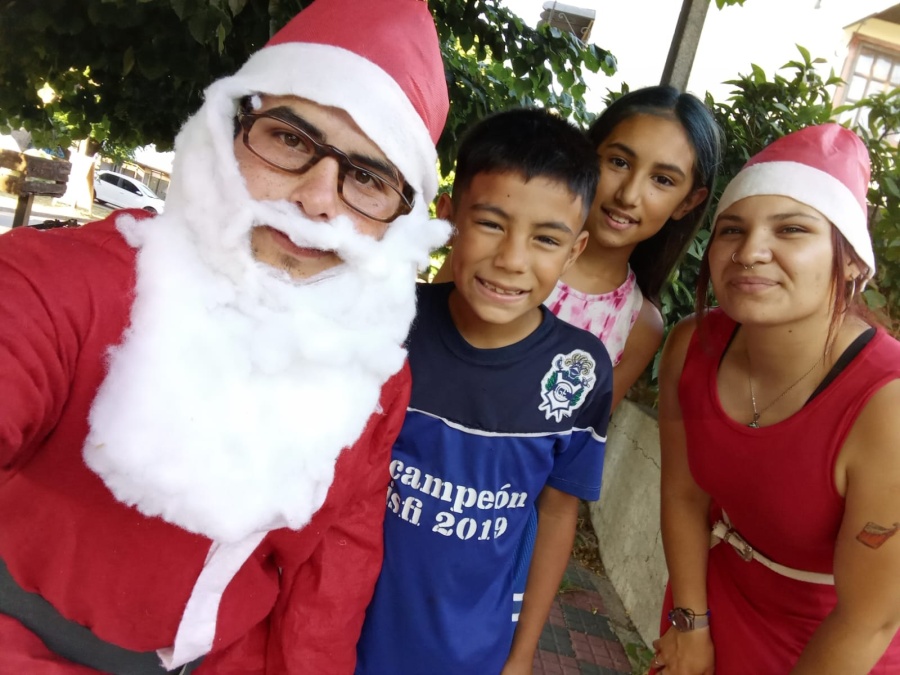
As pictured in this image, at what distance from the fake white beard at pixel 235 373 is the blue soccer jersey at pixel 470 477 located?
14.3 inches

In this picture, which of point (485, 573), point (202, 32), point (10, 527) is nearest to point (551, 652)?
point (485, 573)

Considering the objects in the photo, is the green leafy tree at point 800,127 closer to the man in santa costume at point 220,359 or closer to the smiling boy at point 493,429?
the smiling boy at point 493,429

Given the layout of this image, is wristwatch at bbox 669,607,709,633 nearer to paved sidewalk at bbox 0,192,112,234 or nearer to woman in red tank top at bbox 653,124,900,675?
woman in red tank top at bbox 653,124,900,675

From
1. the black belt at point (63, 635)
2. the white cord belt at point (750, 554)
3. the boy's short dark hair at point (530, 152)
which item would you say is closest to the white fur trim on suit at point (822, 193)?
the boy's short dark hair at point (530, 152)

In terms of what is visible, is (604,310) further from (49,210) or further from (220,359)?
(49,210)

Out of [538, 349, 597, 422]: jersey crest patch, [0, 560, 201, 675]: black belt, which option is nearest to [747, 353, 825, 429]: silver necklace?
[538, 349, 597, 422]: jersey crest patch

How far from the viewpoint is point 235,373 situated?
1.03 metres

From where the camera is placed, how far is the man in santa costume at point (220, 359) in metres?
0.95

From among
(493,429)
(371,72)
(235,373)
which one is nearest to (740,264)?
(493,429)

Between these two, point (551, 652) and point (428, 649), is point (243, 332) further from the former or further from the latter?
point (551, 652)

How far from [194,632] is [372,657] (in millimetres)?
510

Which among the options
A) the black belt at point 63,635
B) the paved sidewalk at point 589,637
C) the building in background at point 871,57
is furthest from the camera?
the building in background at point 871,57

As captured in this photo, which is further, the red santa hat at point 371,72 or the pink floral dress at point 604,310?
the pink floral dress at point 604,310

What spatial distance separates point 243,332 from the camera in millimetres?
1050
